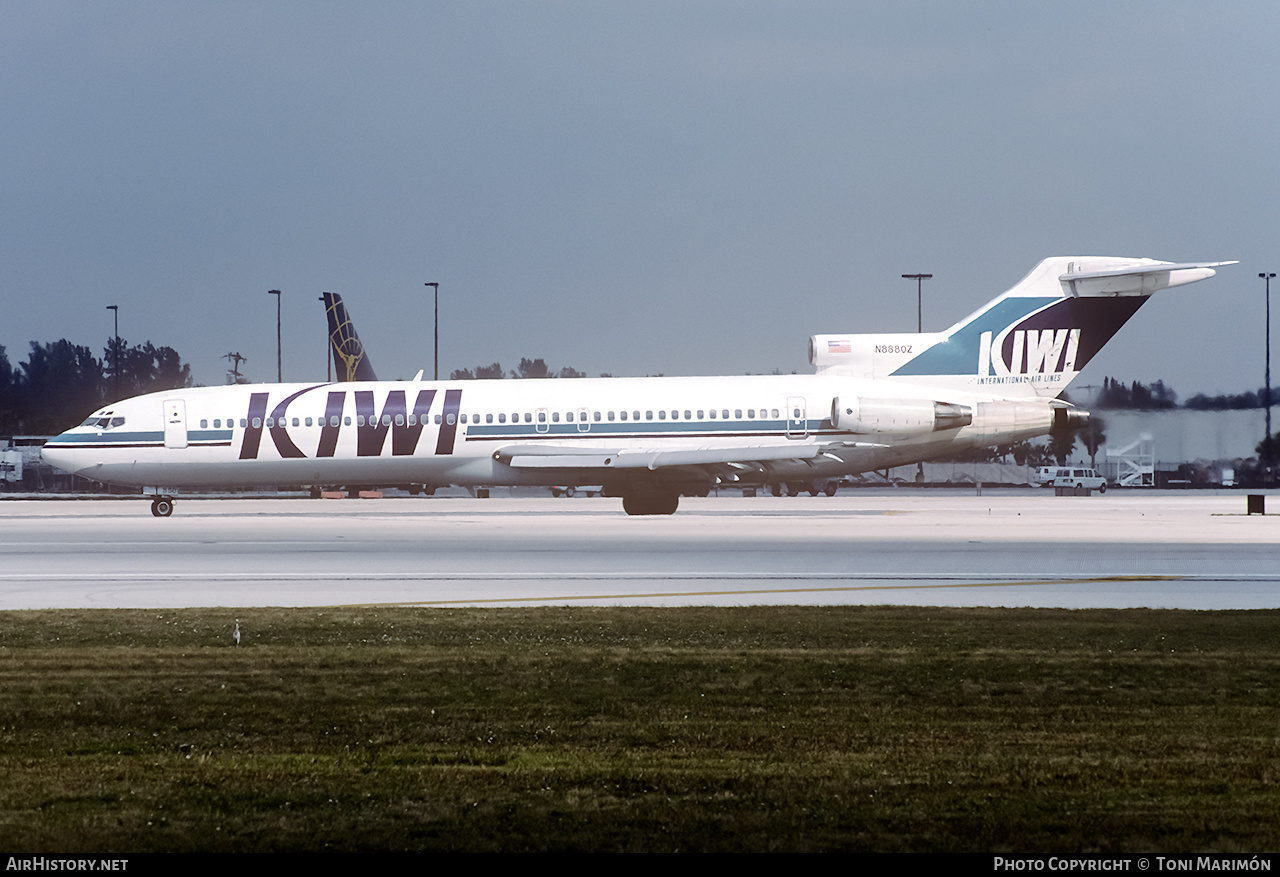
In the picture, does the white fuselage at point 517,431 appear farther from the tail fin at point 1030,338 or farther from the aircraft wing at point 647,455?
the tail fin at point 1030,338

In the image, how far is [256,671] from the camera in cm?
1139

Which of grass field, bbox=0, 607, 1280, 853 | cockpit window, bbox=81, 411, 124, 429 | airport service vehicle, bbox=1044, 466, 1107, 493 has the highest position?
cockpit window, bbox=81, 411, 124, 429

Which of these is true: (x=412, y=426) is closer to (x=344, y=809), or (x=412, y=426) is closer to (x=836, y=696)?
(x=836, y=696)

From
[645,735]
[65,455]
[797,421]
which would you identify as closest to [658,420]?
[797,421]

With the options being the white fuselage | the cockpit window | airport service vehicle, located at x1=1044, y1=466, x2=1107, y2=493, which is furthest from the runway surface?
A: airport service vehicle, located at x1=1044, y1=466, x2=1107, y2=493

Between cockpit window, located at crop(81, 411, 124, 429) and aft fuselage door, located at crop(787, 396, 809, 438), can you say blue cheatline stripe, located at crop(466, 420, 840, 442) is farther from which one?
cockpit window, located at crop(81, 411, 124, 429)

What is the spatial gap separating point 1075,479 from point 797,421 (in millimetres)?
45680

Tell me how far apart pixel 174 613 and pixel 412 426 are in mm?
24545

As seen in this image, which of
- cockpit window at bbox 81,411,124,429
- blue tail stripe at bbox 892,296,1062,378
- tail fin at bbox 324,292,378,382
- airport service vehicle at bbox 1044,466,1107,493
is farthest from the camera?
airport service vehicle at bbox 1044,466,1107,493

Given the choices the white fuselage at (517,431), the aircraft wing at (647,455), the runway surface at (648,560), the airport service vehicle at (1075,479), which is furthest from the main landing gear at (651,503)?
the airport service vehicle at (1075,479)

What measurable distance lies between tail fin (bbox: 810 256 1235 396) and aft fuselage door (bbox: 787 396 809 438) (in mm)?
3766

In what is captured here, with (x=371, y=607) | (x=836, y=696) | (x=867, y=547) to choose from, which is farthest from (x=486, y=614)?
(x=867, y=547)

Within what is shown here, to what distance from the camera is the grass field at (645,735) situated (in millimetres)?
6633

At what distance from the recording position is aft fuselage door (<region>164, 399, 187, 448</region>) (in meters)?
40.6
